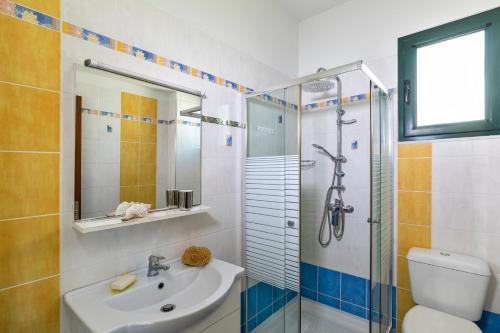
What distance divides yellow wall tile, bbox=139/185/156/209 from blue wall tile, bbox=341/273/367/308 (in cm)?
183

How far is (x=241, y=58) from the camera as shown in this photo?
205 centimetres

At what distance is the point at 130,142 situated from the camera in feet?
4.50

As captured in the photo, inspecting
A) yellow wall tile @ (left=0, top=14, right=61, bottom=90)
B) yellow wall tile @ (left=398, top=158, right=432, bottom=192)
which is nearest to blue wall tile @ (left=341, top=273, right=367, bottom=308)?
yellow wall tile @ (left=398, top=158, right=432, bottom=192)

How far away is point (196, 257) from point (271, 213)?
2.18 ft

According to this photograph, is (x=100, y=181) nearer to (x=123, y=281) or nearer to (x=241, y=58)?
(x=123, y=281)

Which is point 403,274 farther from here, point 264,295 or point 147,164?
point 147,164

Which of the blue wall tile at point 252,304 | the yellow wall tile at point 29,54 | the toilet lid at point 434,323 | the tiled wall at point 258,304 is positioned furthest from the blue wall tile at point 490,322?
the yellow wall tile at point 29,54

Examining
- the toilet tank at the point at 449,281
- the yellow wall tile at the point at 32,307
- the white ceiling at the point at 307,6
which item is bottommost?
the toilet tank at the point at 449,281

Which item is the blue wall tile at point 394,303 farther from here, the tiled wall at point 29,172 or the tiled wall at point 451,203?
the tiled wall at point 29,172

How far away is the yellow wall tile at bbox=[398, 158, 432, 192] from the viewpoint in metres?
1.96

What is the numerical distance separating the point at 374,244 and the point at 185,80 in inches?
67.0

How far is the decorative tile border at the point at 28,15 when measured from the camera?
99cm

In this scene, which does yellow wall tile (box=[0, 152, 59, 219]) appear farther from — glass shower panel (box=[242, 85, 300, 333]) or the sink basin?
glass shower panel (box=[242, 85, 300, 333])

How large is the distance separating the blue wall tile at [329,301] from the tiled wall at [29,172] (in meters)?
2.03
